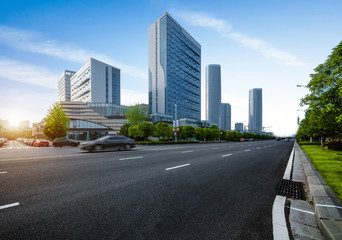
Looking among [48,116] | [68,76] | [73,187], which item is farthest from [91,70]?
[73,187]

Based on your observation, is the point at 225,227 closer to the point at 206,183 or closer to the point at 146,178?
the point at 206,183

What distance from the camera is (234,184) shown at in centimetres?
518

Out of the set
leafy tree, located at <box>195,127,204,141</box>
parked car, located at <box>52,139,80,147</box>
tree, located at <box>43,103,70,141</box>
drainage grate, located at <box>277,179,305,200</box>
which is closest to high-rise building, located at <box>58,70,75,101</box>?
tree, located at <box>43,103,70,141</box>

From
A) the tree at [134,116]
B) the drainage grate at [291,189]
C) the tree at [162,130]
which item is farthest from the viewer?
the tree at [134,116]

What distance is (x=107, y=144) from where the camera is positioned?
51.0ft

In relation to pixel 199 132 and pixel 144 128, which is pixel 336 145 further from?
pixel 199 132

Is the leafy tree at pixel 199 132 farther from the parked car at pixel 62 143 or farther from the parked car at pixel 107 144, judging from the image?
the parked car at pixel 107 144

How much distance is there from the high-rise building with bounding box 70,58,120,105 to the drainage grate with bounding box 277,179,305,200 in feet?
373

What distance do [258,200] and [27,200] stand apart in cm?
546

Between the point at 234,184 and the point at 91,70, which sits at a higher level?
the point at 91,70

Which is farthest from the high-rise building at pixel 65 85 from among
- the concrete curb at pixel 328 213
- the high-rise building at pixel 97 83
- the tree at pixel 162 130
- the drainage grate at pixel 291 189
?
the concrete curb at pixel 328 213

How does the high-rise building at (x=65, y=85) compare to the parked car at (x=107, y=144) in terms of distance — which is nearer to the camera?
→ the parked car at (x=107, y=144)

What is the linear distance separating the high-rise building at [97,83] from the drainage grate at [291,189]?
11368 centimetres

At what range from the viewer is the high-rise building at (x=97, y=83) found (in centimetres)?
10388
